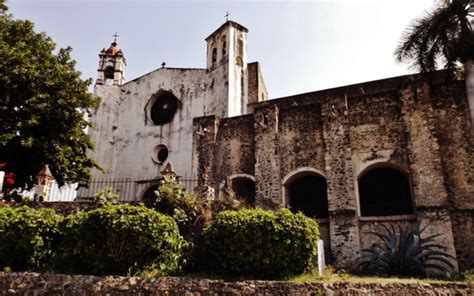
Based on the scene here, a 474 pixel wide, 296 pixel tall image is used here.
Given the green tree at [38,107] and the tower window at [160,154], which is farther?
the tower window at [160,154]

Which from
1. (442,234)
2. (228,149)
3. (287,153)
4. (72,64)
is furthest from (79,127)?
(442,234)

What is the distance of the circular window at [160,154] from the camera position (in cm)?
1879

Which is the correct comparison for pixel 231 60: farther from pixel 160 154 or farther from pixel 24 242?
pixel 24 242

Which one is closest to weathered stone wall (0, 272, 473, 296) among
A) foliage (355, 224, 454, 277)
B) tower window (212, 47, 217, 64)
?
foliage (355, 224, 454, 277)

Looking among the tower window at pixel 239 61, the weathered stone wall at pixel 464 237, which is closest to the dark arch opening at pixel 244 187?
the tower window at pixel 239 61

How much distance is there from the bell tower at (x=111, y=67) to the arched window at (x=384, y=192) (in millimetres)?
14595

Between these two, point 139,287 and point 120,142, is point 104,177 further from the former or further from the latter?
point 139,287

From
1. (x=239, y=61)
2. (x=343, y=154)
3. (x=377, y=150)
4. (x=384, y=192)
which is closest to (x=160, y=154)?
(x=239, y=61)

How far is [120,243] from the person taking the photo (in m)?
7.75

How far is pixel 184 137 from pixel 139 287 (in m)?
11.6

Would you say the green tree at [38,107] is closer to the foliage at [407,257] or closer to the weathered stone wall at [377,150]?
the weathered stone wall at [377,150]

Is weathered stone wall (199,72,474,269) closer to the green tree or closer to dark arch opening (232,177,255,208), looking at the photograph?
dark arch opening (232,177,255,208)

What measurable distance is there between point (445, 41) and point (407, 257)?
7.12 meters

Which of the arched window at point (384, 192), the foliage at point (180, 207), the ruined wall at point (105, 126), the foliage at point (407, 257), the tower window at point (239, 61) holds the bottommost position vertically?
the foliage at point (407, 257)
